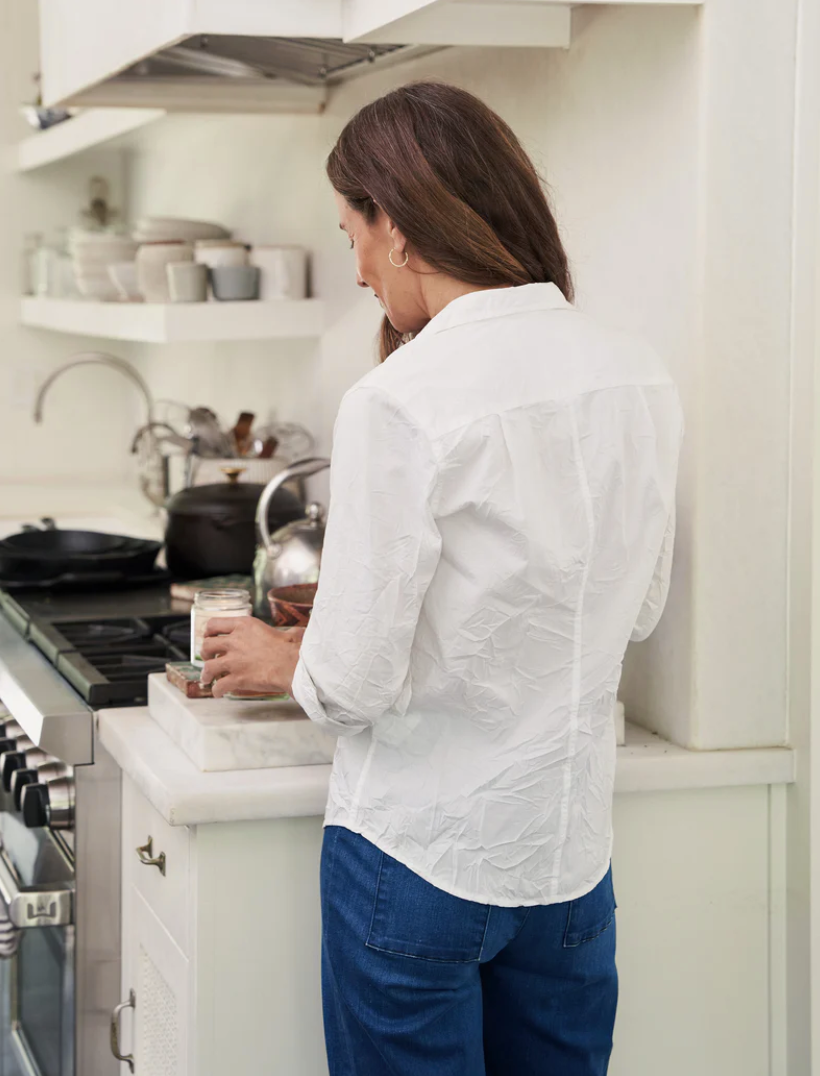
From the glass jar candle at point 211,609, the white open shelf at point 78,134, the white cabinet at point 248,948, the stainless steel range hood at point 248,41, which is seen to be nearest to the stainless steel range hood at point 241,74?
the stainless steel range hood at point 248,41

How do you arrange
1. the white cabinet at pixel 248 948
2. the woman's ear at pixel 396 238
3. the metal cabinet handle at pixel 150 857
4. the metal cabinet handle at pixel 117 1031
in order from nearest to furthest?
the woman's ear at pixel 396 238, the white cabinet at pixel 248 948, the metal cabinet handle at pixel 150 857, the metal cabinet handle at pixel 117 1031

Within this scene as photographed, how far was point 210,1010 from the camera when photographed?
5.03ft

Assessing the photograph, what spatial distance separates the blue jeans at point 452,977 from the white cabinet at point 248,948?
0.19 meters

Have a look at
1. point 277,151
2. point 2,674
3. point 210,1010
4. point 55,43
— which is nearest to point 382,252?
point 210,1010

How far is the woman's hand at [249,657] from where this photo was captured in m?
1.40

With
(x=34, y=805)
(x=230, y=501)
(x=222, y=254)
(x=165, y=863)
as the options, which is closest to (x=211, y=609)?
(x=165, y=863)

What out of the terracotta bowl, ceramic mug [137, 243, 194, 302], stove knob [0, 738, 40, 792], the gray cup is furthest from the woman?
ceramic mug [137, 243, 194, 302]

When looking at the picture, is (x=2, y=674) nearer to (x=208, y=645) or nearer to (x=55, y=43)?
(x=208, y=645)

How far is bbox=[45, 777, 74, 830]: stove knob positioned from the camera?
6.43 ft

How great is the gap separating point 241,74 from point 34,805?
1.31 m

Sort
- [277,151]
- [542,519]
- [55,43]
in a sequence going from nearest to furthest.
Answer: [542,519]
[55,43]
[277,151]

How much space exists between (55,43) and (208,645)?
158cm

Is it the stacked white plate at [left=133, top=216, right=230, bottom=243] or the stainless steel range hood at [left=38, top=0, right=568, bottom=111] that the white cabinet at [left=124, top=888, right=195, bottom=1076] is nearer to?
the stainless steel range hood at [left=38, top=0, right=568, bottom=111]

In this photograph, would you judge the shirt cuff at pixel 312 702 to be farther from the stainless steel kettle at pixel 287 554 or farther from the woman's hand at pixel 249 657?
the stainless steel kettle at pixel 287 554
